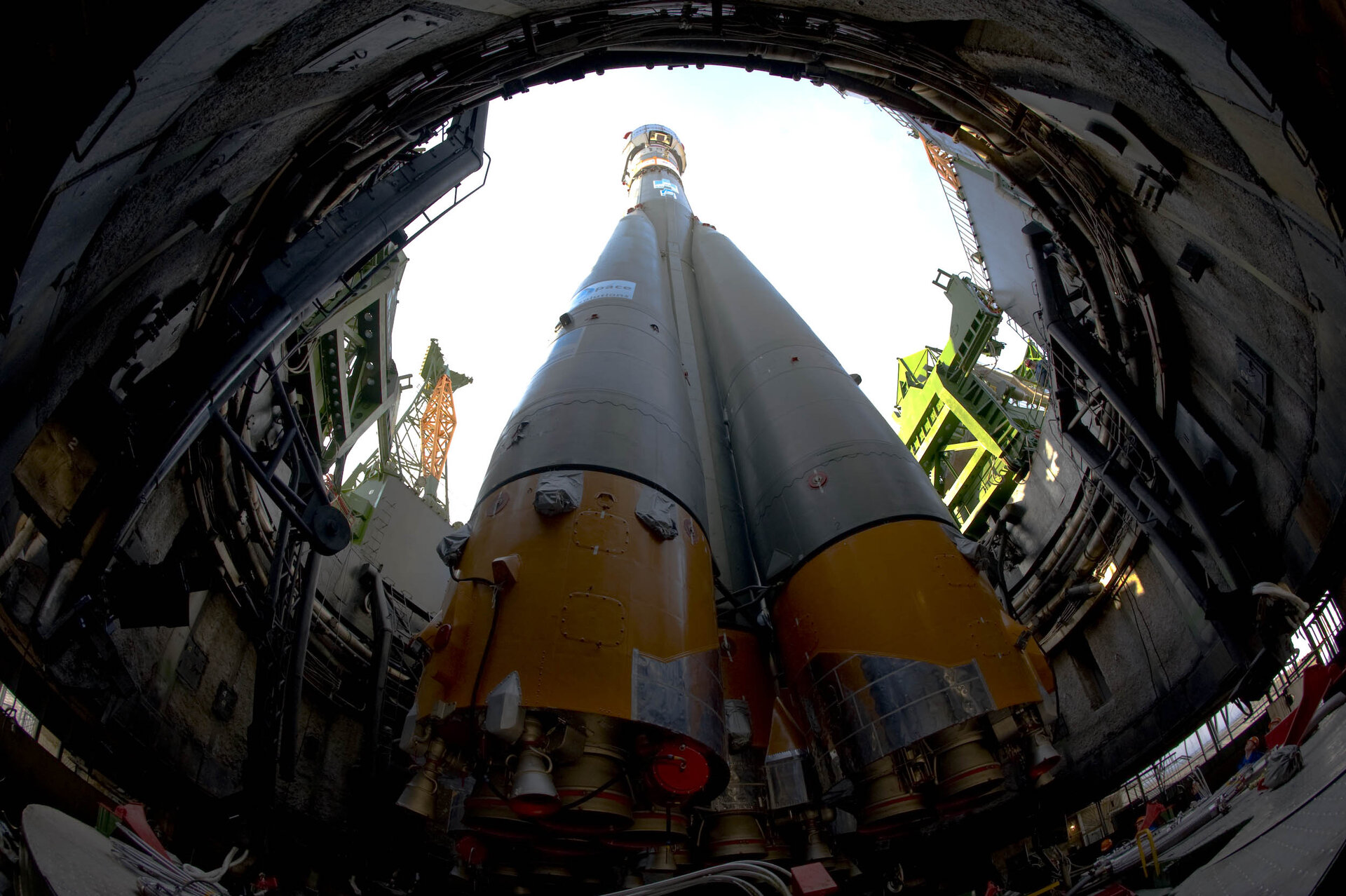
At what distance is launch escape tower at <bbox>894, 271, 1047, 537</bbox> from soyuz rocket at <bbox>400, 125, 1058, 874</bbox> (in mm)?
6626

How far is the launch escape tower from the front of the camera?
1541cm

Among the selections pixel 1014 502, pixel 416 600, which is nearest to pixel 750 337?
pixel 1014 502

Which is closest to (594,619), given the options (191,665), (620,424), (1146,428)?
(620,424)

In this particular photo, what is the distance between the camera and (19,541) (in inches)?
197

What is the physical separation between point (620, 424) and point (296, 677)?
15.8ft

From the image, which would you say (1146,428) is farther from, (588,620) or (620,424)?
(588,620)

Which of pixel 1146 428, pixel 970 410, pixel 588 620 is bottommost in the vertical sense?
pixel 588 620

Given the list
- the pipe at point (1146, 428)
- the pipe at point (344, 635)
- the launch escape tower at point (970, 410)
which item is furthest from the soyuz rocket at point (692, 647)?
the launch escape tower at point (970, 410)

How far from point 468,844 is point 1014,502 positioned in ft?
33.0

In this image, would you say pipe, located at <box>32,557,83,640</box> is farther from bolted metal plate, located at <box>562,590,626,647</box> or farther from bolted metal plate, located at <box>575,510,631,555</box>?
bolted metal plate, located at <box>575,510,631,555</box>

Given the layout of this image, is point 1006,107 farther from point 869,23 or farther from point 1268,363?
point 1268,363

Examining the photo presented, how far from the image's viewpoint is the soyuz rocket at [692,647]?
5.88m

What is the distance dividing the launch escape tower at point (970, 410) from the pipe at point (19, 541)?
14501 millimetres

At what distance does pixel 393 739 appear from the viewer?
10438 millimetres
